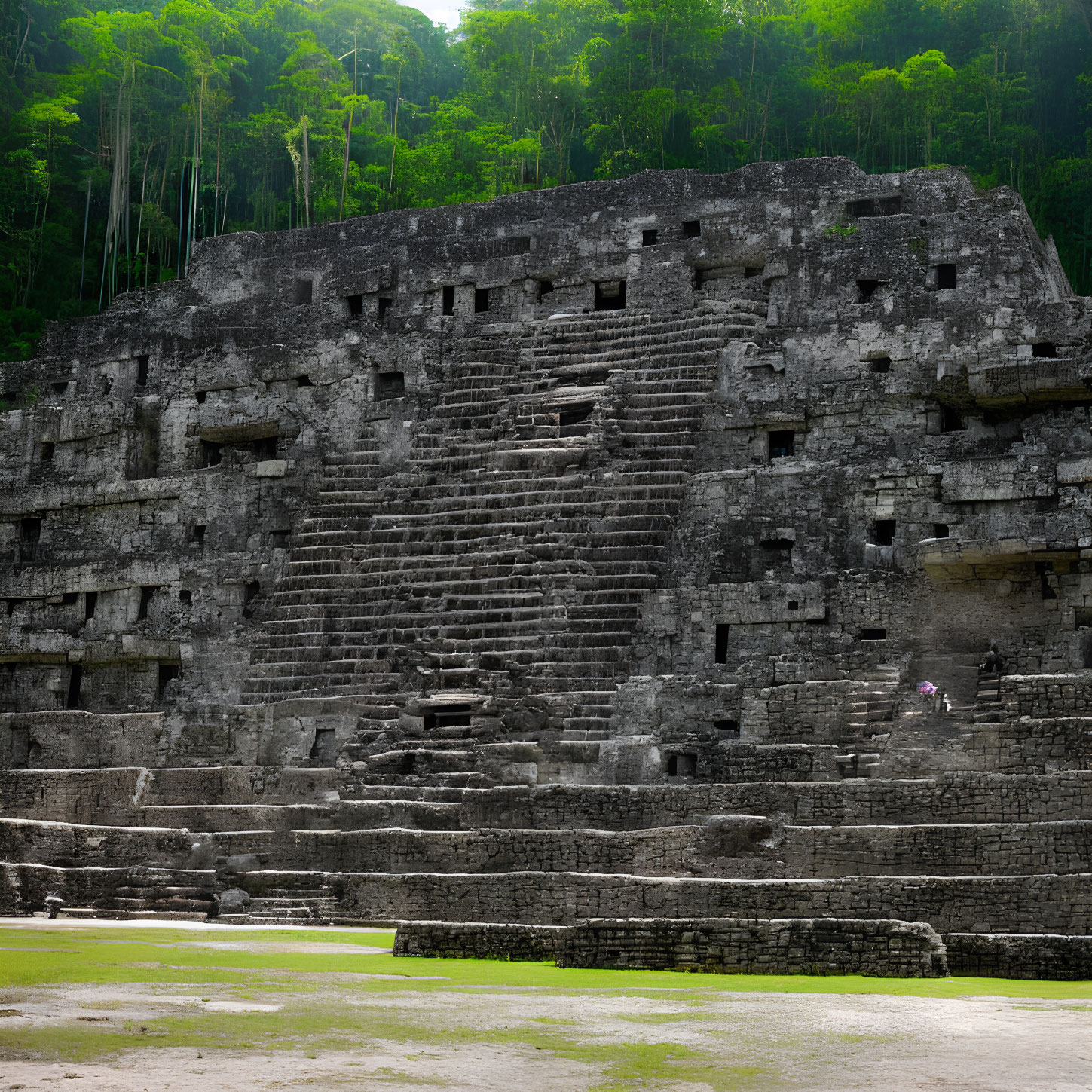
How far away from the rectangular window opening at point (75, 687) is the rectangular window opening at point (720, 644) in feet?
39.5

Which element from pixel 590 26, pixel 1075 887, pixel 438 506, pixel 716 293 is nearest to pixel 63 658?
pixel 438 506

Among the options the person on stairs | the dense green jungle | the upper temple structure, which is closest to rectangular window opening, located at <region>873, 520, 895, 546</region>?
the upper temple structure

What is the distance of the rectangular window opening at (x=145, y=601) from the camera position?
28.9 m

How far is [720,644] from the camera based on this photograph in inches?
938

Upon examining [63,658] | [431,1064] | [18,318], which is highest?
[18,318]

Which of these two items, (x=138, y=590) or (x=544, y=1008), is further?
(x=138, y=590)

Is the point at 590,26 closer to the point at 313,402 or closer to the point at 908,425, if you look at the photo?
the point at 313,402

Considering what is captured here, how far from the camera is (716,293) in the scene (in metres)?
29.5

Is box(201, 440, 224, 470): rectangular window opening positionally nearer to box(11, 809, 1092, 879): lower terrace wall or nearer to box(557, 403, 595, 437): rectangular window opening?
box(557, 403, 595, 437): rectangular window opening

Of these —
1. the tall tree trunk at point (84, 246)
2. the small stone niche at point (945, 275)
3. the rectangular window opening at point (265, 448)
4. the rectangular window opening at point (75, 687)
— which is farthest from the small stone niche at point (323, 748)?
the tall tree trunk at point (84, 246)

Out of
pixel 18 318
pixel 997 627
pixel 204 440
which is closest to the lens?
pixel 997 627

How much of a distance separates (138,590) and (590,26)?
77.0 feet

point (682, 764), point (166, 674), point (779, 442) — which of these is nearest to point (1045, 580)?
point (779, 442)

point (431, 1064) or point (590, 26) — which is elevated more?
point (590, 26)
